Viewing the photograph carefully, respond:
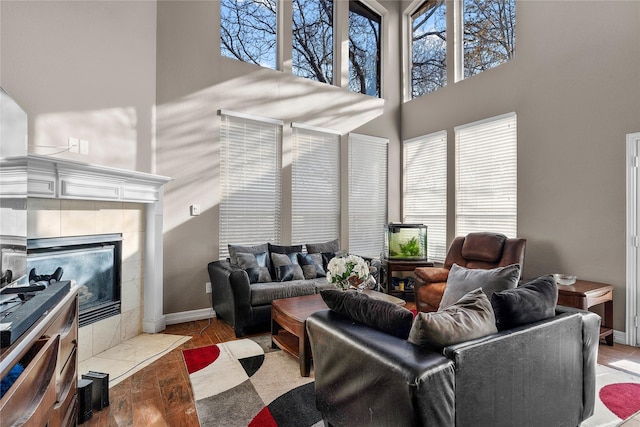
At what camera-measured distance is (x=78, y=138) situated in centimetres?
282

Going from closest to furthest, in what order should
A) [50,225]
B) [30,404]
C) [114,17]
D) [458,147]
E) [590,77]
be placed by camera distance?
[30,404], [50,225], [114,17], [590,77], [458,147]

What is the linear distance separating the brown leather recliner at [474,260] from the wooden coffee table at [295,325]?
1.29 m

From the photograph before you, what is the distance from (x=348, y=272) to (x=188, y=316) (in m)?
2.08

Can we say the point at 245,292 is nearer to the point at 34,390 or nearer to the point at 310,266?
the point at 310,266

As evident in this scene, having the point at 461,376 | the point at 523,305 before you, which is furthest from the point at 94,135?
the point at 523,305

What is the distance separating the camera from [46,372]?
129cm

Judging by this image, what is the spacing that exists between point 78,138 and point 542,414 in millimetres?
3711

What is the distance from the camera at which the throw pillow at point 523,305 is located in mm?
1585

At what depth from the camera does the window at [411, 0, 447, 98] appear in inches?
199

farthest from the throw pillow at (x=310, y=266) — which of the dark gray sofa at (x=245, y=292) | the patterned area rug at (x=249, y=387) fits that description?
the patterned area rug at (x=249, y=387)

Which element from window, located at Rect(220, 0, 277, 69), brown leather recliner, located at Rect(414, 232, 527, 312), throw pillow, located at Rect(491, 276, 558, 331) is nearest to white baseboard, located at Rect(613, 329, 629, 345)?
brown leather recliner, located at Rect(414, 232, 527, 312)

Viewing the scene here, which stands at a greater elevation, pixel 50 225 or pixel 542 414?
pixel 50 225

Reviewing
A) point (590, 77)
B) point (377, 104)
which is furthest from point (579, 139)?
point (377, 104)

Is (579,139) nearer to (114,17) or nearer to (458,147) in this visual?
(458,147)
